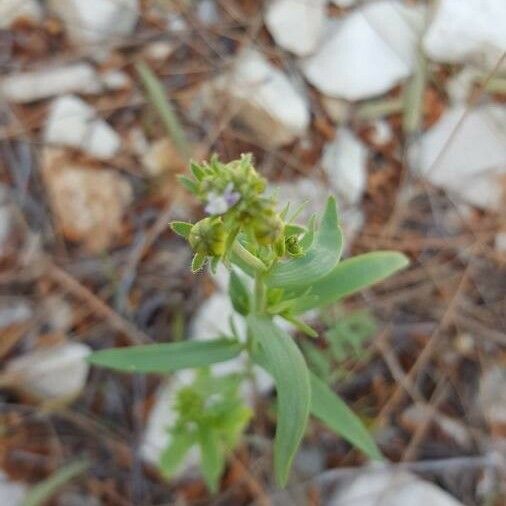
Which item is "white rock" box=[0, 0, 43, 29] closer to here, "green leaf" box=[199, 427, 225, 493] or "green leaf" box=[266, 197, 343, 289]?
"green leaf" box=[199, 427, 225, 493]

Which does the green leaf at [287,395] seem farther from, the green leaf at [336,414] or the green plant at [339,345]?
the green plant at [339,345]

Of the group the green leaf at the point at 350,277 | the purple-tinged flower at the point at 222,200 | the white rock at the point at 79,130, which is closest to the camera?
the purple-tinged flower at the point at 222,200

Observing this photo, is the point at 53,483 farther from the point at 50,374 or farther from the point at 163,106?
the point at 163,106

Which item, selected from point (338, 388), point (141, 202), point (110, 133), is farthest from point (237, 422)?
point (110, 133)

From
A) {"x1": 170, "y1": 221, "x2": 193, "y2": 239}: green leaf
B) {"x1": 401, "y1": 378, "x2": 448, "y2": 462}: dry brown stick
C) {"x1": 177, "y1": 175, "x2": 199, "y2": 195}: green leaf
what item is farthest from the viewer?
{"x1": 401, "y1": 378, "x2": 448, "y2": 462}: dry brown stick

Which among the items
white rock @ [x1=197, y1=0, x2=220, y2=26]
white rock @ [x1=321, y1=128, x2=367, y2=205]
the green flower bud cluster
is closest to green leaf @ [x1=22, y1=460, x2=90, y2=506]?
white rock @ [x1=321, y1=128, x2=367, y2=205]

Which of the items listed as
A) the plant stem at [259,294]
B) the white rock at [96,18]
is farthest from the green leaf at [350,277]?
the white rock at [96,18]
